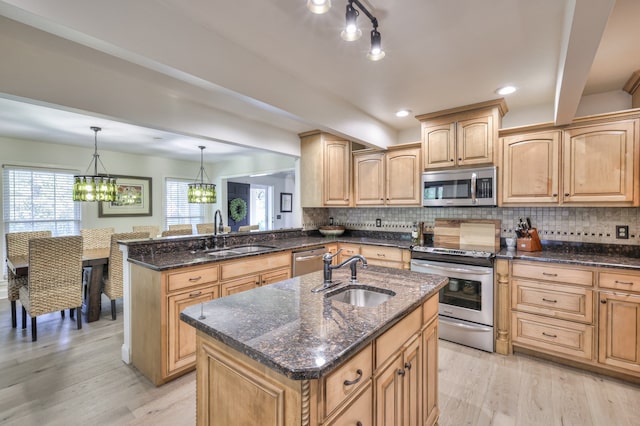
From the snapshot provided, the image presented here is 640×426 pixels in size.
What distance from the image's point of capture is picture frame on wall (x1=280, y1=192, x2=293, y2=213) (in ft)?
28.1

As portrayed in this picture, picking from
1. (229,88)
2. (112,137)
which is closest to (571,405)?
(229,88)

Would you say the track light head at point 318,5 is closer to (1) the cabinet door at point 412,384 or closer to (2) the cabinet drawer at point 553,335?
A: (1) the cabinet door at point 412,384

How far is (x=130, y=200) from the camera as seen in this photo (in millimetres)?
5855

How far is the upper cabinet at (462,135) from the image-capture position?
3.00 m

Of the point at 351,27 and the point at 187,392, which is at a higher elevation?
the point at 351,27

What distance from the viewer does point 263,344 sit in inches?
38.1

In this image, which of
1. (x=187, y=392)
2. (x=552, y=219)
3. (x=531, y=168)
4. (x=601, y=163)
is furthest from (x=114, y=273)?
(x=601, y=163)

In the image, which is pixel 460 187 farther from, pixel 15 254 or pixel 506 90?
pixel 15 254

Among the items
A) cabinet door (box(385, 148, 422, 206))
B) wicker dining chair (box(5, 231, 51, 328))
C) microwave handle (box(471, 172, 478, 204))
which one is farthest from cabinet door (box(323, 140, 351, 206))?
wicker dining chair (box(5, 231, 51, 328))

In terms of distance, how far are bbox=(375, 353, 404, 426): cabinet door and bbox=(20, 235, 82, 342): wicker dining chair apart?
3.49 meters

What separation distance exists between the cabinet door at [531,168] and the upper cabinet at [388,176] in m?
0.94

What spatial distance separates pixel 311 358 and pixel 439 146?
3.04 metres

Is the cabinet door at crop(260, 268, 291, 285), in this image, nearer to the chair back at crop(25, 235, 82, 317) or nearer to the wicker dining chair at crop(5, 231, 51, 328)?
the chair back at crop(25, 235, 82, 317)

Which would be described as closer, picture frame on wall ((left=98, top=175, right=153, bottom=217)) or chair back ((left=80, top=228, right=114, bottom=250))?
chair back ((left=80, top=228, right=114, bottom=250))
